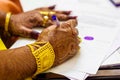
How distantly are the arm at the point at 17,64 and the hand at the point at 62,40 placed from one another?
8 cm

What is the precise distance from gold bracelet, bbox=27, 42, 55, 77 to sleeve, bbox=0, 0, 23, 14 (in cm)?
37

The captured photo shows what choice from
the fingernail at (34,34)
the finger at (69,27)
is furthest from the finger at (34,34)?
the finger at (69,27)

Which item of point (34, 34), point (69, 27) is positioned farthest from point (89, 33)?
point (34, 34)

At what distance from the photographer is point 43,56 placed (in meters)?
0.79

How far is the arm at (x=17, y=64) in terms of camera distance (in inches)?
30.3

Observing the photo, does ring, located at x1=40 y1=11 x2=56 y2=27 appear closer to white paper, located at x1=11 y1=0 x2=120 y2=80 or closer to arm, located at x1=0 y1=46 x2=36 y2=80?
white paper, located at x1=11 y1=0 x2=120 y2=80

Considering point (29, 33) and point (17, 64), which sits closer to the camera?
point (17, 64)

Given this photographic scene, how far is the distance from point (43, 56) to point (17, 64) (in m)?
0.09

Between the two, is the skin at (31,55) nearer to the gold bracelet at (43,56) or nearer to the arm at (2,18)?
the gold bracelet at (43,56)

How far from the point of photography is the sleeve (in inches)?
43.6

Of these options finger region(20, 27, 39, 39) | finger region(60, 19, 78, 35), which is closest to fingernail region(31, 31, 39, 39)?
finger region(20, 27, 39, 39)

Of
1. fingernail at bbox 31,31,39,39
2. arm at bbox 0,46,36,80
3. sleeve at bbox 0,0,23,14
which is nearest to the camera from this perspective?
arm at bbox 0,46,36,80

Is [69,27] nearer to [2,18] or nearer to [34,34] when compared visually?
[34,34]

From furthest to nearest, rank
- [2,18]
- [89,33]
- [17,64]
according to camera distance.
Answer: [2,18] → [89,33] → [17,64]
